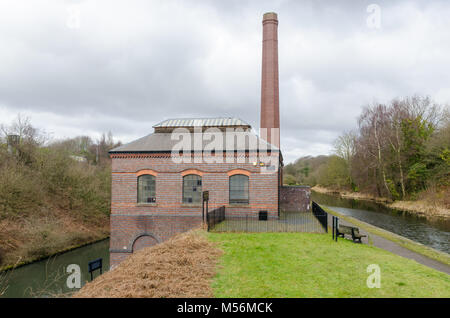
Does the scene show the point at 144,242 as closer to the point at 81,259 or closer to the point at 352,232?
the point at 81,259

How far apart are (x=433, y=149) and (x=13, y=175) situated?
43905mm

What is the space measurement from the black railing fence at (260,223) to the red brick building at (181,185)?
34 centimetres

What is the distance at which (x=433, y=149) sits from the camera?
33062mm

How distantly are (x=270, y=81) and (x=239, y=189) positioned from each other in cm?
1003

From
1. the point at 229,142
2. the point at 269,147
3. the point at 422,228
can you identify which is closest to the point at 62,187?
the point at 229,142

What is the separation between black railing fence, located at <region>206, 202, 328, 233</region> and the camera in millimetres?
13617

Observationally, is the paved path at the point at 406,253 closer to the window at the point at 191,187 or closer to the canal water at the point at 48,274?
the window at the point at 191,187

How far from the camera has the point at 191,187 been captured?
54.7ft

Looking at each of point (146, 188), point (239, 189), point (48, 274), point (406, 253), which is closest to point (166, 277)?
point (239, 189)

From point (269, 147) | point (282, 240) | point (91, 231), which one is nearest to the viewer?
point (282, 240)

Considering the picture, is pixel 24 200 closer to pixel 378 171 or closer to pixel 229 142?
pixel 229 142

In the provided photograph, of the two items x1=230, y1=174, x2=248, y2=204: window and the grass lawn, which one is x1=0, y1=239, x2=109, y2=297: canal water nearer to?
x1=230, y1=174, x2=248, y2=204: window

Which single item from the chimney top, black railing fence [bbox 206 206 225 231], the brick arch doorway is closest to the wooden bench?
black railing fence [bbox 206 206 225 231]

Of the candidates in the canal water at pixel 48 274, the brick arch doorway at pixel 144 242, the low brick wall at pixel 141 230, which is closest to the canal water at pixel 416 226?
the low brick wall at pixel 141 230
